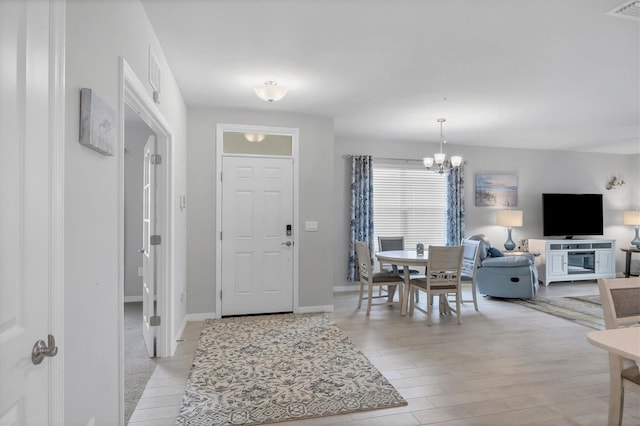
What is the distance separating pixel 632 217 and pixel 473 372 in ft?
21.5

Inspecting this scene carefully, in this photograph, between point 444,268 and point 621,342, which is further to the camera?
point 444,268

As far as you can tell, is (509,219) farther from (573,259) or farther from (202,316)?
(202,316)

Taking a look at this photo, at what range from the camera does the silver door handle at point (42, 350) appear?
993mm

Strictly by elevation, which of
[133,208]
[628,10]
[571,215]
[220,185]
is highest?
[628,10]

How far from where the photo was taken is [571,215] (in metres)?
6.76

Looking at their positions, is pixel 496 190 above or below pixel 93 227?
above

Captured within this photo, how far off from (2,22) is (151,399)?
2.36m

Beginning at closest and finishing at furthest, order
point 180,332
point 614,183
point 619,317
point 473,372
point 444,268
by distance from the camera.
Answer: point 619,317, point 473,372, point 180,332, point 444,268, point 614,183

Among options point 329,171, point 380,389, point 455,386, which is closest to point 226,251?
point 329,171

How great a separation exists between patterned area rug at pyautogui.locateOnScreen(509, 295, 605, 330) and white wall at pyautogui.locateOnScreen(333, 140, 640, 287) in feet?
5.20

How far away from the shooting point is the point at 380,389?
2480 mm

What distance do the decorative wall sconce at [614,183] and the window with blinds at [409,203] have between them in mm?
3835

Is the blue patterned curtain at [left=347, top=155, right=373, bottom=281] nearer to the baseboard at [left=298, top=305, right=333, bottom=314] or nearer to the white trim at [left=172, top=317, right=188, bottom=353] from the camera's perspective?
the baseboard at [left=298, top=305, right=333, bottom=314]

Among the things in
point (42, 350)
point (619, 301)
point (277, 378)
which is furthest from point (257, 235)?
point (619, 301)
